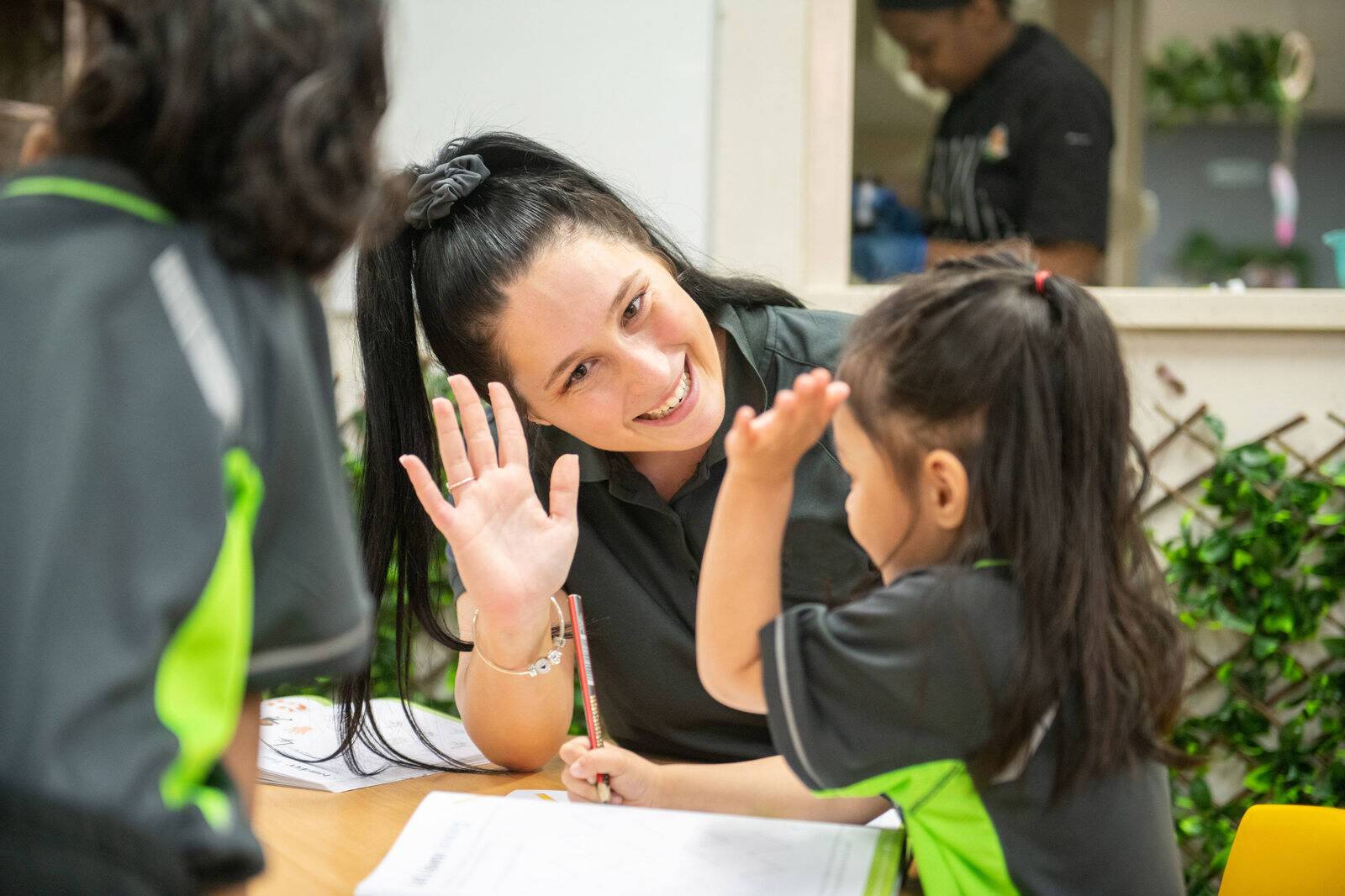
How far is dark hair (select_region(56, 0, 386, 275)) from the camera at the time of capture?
57cm

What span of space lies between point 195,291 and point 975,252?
2.03 ft

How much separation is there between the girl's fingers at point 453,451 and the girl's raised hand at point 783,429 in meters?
0.40

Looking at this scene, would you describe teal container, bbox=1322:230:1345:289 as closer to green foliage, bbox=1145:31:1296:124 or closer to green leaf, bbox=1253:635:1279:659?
green leaf, bbox=1253:635:1279:659

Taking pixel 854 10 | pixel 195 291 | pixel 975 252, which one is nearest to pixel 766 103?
pixel 854 10

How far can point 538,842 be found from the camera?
3.02 feet

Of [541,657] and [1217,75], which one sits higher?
[1217,75]

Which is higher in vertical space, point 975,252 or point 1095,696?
point 975,252

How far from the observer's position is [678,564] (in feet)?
4.63

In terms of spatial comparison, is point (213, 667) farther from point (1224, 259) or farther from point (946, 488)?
point (1224, 259)

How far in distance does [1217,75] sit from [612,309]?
17.1 feet

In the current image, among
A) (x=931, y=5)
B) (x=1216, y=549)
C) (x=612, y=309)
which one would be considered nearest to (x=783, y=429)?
(x=612, y=309)

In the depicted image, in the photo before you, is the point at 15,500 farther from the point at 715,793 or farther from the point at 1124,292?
the point at 1124,292

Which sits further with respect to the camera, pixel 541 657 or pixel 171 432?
pixel 541 657

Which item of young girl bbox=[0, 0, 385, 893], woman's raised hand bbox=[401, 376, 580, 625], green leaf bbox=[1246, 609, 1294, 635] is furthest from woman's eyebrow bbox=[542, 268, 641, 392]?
green leaf bbox=[1246, 609, 1294, 635]
